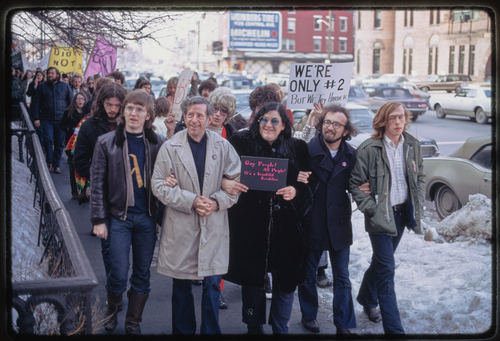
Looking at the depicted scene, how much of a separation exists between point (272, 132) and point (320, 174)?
67 centimetres

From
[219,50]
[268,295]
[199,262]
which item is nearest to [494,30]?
[199,262]

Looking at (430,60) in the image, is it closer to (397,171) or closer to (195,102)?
(397,171)

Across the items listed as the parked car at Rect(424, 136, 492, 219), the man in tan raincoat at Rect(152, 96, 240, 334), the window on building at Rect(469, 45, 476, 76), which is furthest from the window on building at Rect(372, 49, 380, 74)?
the man in tan raincoat at Rect(152, 96, 240, 334)

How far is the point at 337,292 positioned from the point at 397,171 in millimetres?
1179

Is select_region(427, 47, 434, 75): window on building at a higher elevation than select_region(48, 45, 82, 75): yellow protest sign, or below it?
higher

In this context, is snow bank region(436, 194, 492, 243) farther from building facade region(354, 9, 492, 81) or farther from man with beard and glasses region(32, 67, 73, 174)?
building facade region(354, 9, 492, 81)

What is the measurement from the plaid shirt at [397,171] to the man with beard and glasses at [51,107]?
7.93m

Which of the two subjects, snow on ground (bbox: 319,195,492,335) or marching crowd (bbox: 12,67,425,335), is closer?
marching crowd (bbox: 12,67,425,335)

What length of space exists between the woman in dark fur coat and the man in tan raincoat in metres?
0.17

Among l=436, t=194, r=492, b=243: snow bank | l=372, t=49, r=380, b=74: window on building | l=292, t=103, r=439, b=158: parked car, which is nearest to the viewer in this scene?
l=436, t=194, r=492, b=243: snow bank

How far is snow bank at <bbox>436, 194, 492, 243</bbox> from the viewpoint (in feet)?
21.2

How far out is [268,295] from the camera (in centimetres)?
525

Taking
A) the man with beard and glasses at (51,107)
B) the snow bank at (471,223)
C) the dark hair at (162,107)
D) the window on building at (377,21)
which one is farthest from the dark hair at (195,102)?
the window on building at (377,21)

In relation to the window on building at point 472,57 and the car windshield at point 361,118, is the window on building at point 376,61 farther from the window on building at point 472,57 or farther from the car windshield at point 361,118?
the car windshield at point 361,118
